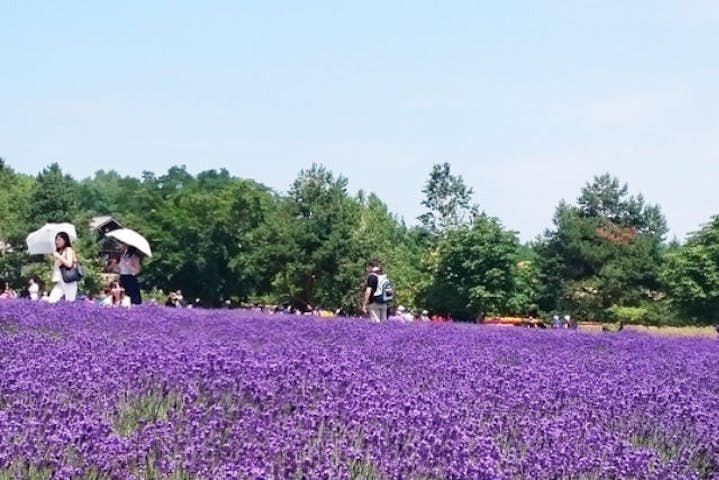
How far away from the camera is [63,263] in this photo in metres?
12.5

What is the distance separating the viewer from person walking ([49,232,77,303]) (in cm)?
1250

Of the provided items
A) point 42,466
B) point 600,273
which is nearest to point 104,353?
point 42,466

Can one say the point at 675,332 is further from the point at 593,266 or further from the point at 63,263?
the point at 593,266

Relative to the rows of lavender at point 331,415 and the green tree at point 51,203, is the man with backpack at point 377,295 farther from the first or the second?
the green tree at point 51,203

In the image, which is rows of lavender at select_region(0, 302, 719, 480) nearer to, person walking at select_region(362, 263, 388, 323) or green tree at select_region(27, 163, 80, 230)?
person walking at select_region(362, 263, 388, 323)

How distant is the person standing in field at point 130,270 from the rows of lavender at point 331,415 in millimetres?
6760

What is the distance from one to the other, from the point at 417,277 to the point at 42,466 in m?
55.2

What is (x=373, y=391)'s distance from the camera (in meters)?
4.73

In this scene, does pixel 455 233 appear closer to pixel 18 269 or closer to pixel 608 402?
pixel 18 269

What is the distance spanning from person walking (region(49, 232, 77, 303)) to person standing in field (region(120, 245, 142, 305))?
119cm

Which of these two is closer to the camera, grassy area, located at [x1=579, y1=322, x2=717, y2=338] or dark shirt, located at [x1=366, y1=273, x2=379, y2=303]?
dark shirt, located at [x1=366, y1=273, x2=379, y2=303]

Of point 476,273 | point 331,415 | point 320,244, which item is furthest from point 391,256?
point 331,415

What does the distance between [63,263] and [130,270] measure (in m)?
1.61

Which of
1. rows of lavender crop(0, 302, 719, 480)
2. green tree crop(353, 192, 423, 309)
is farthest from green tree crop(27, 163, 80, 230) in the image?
rows of lavender crop(0, 302, 719, 480)
